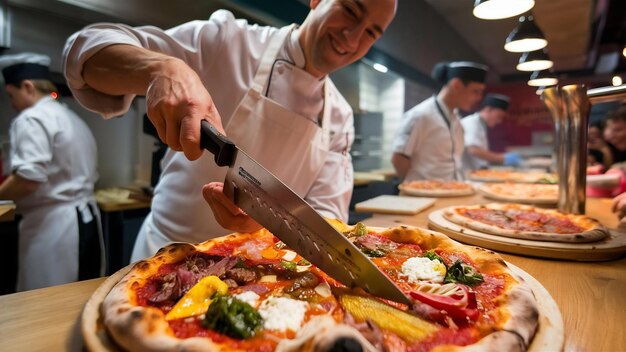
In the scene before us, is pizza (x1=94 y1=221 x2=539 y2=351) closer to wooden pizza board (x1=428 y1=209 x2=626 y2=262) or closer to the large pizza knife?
the large pizza knife

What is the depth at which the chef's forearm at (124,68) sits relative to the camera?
1295 millimetres

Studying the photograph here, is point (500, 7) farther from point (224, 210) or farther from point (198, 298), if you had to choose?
point (198, 298)

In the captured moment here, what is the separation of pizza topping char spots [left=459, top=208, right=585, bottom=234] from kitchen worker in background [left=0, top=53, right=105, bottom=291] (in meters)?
3.77

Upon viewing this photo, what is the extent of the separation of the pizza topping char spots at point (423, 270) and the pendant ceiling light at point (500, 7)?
2.46m

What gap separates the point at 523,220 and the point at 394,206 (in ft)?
2.64

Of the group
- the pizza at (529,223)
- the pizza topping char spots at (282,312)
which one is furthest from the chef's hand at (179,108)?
the pizza at (529,223)

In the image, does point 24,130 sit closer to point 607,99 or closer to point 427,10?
point 607,99

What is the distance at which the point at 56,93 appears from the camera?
452 centimetres

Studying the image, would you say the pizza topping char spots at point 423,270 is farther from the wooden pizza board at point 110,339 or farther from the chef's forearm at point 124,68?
the chef's forearm at point 124,68

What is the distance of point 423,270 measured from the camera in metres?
1.21

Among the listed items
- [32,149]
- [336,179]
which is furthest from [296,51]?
[32,149]

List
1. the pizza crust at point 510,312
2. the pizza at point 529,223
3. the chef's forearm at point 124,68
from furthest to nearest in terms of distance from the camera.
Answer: the pizza at point 529,223, the chef's forearm at point 124,68, the pizza crust at point 510,312

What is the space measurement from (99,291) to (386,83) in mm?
8803

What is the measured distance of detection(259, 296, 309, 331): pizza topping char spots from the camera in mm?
872
